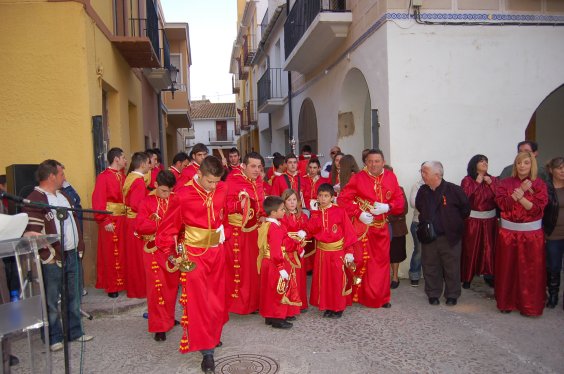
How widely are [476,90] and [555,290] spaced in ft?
10.8

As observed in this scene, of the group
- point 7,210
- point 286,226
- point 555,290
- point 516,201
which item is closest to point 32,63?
point 7,210

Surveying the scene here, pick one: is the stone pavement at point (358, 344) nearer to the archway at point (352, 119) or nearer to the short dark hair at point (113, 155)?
the short dark hair at point (113, 155)

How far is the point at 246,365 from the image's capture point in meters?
4.61

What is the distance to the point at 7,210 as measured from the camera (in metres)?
5.87

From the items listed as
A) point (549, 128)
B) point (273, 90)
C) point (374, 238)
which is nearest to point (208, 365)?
point (374, 238)

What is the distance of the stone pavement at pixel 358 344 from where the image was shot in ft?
14.9

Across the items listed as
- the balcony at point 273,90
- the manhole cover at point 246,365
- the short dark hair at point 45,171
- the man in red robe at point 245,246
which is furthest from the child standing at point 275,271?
the balcony at point 273,90

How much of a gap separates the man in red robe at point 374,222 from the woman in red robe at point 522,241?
48.9 inches

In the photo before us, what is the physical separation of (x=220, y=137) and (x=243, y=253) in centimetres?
4645

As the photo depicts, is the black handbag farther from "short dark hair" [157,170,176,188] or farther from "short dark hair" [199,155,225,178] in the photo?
"short dark hair" [157,170,176,188]

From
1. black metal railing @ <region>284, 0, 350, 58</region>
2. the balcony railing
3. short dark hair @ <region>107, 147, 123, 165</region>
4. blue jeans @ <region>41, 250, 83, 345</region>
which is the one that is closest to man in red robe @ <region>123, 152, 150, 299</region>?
short dark hair @ <region>107, 147, 123, 165</region>

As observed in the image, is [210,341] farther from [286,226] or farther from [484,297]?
[484,297]

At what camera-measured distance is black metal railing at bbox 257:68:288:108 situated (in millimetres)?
17797

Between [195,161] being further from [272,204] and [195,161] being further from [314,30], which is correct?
[314,30]
